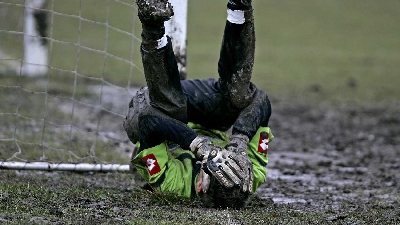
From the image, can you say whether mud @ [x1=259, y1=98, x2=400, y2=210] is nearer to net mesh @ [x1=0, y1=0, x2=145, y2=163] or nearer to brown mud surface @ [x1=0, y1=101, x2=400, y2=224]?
brown mud surface @ [x1=0, y1=101, x2=400, y2=224]

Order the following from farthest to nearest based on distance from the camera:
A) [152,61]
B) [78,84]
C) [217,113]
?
[78,84]
[217,113]
[152,61]

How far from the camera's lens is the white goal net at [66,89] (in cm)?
624

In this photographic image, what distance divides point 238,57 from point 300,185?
156cm

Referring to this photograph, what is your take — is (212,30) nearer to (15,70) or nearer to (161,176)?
(15,70)

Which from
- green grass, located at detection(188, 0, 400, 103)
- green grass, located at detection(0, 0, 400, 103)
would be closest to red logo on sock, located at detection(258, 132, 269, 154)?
green grass, located at detection(0, 0, 400, 103)

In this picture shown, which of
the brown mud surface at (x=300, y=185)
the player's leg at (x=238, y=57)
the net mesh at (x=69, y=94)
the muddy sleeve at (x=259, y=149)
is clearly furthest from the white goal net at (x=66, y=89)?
the muddy sleeve at (x=259, y=149)

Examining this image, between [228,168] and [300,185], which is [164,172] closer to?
[228,168]

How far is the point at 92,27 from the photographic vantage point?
732 inches

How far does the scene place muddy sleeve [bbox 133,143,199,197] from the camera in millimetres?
4652

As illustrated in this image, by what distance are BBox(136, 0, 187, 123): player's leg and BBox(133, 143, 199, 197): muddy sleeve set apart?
0.91ft

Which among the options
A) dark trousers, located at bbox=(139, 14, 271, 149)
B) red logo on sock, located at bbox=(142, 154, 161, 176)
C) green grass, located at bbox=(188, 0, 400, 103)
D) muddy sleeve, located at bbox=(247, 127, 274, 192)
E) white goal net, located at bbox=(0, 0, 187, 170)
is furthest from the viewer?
green grass, located at bbox=(188, 0, 400, 103)

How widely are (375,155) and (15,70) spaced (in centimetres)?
711

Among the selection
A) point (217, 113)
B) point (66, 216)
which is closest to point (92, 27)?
point (217, 113)

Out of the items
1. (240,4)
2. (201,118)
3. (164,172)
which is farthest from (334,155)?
(240,4)
